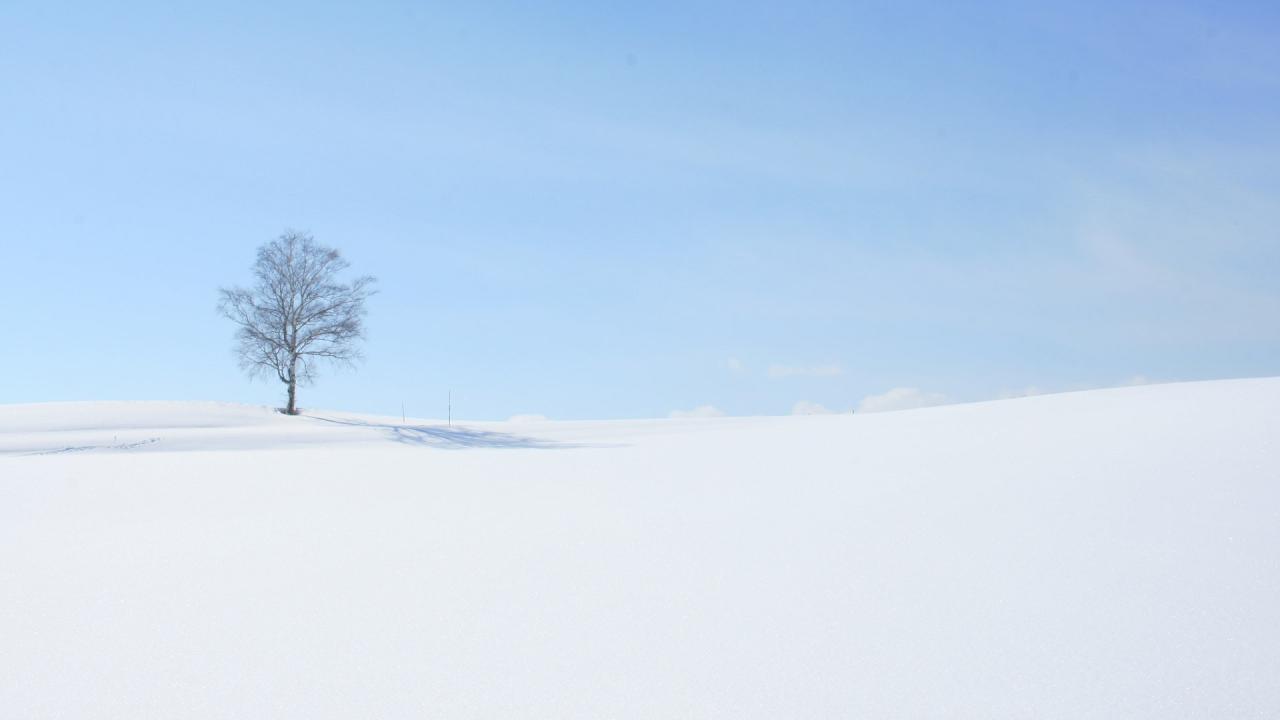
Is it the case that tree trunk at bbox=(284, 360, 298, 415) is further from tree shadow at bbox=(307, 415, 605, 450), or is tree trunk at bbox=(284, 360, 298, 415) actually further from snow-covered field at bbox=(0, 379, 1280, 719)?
snow-covered field at bbox=(0, 379, 1280, 719)

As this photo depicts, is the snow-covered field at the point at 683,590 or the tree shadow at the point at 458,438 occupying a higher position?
the tree shadow at the point at 458,438

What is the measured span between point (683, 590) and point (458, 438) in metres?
17.9

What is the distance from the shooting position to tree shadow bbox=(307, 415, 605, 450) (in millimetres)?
20562

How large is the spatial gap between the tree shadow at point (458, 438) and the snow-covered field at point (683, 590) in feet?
35.4

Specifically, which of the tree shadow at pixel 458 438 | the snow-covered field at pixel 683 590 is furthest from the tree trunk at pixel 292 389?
the snow-covered field at pixel 683 590

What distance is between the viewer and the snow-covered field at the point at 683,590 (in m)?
3.89

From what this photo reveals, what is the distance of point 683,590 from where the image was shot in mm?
5094

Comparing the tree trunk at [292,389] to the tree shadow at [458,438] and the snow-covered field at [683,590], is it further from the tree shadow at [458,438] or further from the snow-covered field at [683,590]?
the snow-covered field at [683,590]

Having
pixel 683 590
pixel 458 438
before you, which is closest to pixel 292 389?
pixel 458 438

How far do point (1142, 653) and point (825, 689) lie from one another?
1618 mm

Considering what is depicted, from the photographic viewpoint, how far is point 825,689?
3854 mm

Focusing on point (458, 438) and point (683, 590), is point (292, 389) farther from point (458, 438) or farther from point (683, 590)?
point (683, 590)

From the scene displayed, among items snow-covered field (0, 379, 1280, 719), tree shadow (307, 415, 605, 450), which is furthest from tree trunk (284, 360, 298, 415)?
snow-covered field (0, 379, 1280, 719)

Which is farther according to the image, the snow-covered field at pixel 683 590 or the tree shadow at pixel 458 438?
the tree shadow at pixel 458 438
